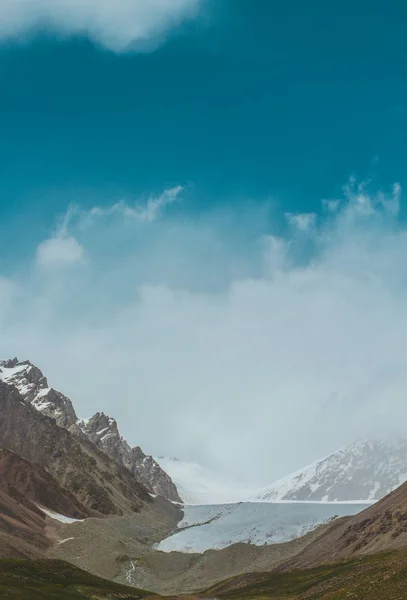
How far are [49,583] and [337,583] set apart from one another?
126 feet

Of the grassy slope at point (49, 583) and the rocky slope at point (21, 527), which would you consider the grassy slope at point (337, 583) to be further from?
the rocky slope at point (21, 527)

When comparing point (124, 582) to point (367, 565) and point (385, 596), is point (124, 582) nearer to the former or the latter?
point (367, 565)

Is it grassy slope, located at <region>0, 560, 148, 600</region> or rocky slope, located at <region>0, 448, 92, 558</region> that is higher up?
rocky slope, located at <region>0, 448, 92, 558</region>

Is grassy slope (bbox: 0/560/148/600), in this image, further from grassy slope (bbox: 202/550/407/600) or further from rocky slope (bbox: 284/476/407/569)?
rocky slope (bbox: 284/476/407/569)

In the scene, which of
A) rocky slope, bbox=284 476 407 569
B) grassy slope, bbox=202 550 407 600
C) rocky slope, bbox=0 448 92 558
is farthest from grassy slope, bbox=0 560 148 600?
rocky slope, bbox=284 476 407 569

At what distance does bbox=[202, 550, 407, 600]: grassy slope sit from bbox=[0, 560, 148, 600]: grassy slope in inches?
684

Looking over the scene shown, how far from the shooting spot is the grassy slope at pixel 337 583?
5022cm

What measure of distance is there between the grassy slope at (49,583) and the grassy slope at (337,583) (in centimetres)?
1736

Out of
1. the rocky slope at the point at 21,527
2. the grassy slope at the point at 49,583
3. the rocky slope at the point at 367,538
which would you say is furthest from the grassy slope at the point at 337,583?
the rocky slope at the point at 21,527

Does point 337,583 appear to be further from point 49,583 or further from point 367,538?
point 49,583

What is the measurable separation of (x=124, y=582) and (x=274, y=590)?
196ft

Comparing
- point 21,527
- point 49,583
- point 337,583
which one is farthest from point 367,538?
point 21,527

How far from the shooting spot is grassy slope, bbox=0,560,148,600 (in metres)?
66.1

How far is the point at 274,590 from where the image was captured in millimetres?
76750
